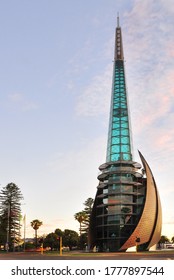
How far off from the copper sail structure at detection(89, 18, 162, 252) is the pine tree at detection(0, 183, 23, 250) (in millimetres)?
20339

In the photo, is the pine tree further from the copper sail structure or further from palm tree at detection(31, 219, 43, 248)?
palm tree at detection(31, 219, 43, 248)

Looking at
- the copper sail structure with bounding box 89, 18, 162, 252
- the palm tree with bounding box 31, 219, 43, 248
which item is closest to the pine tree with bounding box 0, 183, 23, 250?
the copper sail structure with bounding box 89, 18, 162, 252

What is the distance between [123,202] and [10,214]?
2992 cm

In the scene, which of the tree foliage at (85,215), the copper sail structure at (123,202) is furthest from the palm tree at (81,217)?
the copper sail structure at (123,202)

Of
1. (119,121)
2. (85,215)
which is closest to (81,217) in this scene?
(85,215)

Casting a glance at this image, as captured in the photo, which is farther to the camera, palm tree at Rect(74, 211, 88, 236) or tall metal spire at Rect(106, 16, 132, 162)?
palm tree at Rect(74, 211, 88, 236)

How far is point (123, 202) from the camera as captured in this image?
8638 cm

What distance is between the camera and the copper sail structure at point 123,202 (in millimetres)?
84812

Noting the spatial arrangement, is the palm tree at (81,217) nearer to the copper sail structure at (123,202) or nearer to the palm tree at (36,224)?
the palm tree at (36,224)

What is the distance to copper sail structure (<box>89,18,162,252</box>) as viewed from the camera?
84812mm
